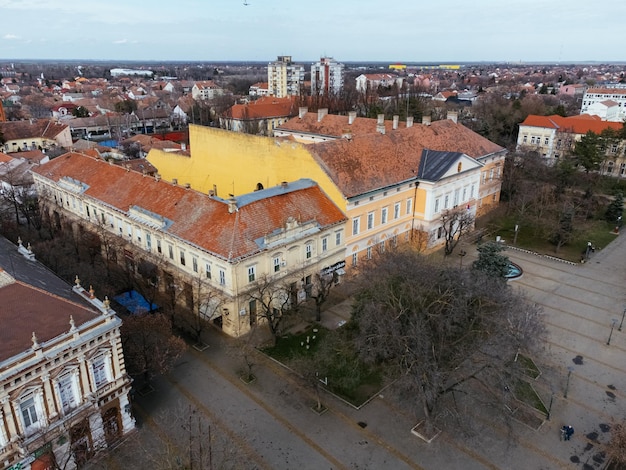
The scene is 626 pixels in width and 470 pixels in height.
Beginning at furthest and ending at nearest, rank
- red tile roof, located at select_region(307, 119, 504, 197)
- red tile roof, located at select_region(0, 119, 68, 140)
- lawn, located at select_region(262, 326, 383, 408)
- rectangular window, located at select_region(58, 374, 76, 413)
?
1. red tile roof, located at select_region(0, 119, 68, 140)
2. red tile roof, located at select_region(307, 119, 504, 197)
3. lawn, located at select_region(262, 326, 383, 408)
4. rectangular window, located at select_region(58, 374, 76, 413)

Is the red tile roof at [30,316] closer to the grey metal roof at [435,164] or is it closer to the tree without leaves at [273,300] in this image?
the tree without leaves at [273,300]

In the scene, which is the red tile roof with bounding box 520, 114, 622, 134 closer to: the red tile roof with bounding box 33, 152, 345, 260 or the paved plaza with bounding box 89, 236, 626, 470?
the paved plaza with bounding box 89, 236, 626, 470

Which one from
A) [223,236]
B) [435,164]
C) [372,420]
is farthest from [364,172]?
[372,420]

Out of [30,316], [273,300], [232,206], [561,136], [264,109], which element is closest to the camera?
[30,316]

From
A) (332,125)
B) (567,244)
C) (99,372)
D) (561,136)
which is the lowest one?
(567,244)

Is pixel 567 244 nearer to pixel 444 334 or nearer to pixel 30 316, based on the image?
pixel 444 334

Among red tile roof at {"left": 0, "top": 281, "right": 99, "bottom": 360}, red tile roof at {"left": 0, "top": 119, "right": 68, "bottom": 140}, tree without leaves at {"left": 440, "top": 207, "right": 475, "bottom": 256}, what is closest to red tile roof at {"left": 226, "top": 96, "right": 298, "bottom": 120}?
red tile roof at {"left": 0, "top": 119, "right": 68, "bottom": 140}
